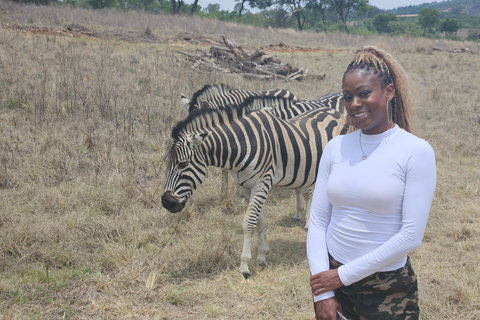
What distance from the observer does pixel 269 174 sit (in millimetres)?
4383

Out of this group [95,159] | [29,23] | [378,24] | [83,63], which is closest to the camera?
[95,159]

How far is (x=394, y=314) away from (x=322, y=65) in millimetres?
17701

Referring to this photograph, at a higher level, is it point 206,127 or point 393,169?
point 393,169

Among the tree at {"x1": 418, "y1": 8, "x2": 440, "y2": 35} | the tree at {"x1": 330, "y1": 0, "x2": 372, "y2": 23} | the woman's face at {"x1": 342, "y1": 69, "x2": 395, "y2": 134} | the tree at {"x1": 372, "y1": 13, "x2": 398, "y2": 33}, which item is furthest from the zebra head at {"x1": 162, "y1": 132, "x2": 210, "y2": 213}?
the tree at {"x1": 372, "y1": 13, "x2": 398, "y2": 33}

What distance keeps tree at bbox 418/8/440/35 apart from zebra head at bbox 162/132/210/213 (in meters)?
58.3

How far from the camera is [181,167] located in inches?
160

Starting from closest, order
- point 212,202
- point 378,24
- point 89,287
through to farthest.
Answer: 1. point 89,287
2. point 212,202
3. point 378,24

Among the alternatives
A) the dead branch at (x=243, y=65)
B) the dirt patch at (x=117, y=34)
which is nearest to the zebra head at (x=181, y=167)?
the dead branch at (x=243, y=65)

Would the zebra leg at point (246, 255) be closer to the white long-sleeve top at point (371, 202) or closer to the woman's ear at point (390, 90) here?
Answer: the white long-sleeve top at point (371, 202)

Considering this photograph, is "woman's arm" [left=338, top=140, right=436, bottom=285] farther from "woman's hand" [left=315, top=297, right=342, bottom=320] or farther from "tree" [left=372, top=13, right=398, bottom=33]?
"tree" [left=372, top=13, right=398, bottom=33]

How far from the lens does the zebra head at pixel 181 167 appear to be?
13.1 feet

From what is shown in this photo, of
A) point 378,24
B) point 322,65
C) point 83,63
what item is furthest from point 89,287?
point 378,24

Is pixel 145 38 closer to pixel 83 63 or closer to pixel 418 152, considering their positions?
pixel 83 63

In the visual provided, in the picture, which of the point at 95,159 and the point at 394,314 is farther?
the point at 95,159
